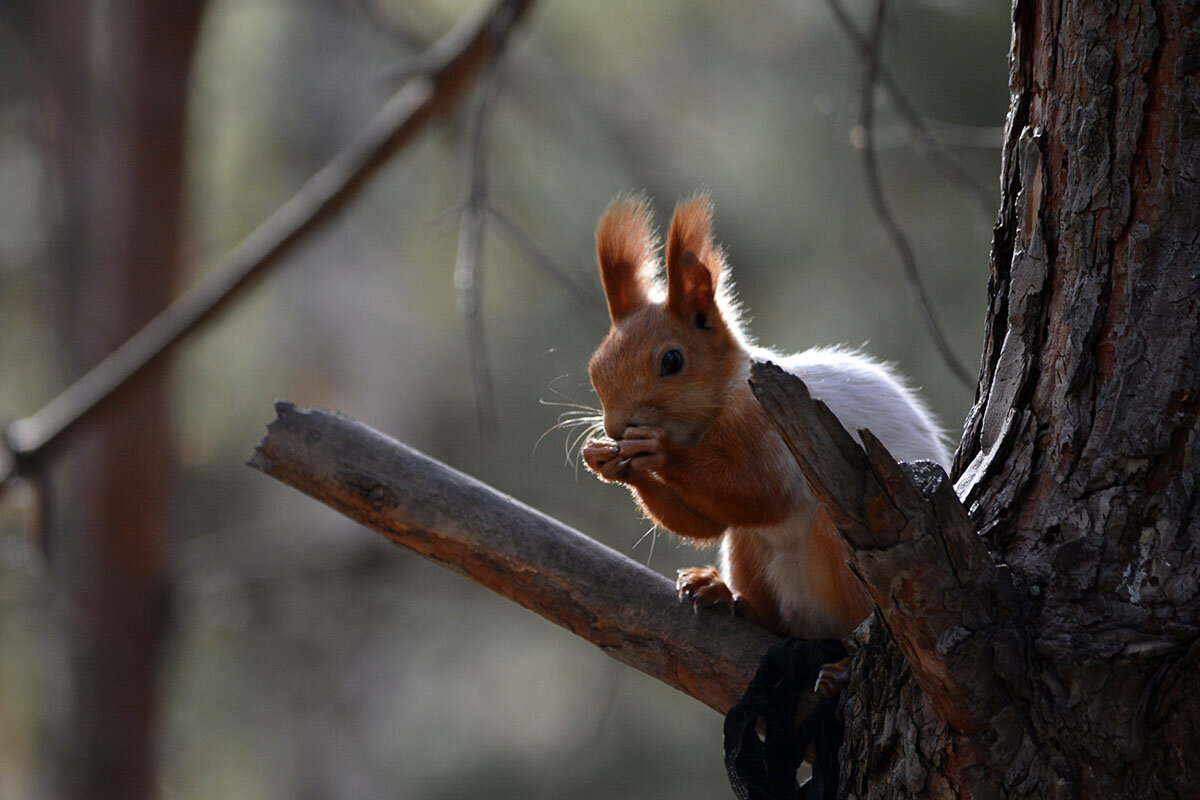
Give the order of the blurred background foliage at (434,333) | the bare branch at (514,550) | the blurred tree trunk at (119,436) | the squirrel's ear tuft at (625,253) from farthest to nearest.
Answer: the blurred background foliage at (434,333) → the blurred tree trunk at (119,436) → the squirrel's ear tuft at (625,253) → the bare branch at (514,550)

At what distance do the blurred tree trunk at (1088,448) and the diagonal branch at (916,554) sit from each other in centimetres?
2

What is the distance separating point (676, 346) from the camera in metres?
1.42

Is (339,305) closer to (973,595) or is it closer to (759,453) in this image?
(759,453)

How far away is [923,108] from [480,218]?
210 centimetres

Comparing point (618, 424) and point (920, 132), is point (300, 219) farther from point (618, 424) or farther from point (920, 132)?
point (920, 132)

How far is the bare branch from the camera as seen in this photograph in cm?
118

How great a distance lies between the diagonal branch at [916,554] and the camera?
31.5 inches

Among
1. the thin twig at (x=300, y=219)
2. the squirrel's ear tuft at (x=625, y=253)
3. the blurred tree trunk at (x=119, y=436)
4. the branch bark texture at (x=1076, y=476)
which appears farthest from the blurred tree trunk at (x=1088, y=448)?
the blurred tree trunk at (x=119, y=436)

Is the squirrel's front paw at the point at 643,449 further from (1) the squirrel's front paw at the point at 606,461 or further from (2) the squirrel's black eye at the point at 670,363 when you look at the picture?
(2) the squirrel's black eye at the point at 670,363

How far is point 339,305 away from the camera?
15.6ft

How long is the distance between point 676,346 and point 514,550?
38cm

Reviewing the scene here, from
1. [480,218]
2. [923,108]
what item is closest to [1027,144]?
[480,218]

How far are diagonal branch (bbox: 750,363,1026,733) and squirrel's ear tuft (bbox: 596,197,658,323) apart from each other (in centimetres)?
73

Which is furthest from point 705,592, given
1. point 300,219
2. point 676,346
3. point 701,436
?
point 300,219
